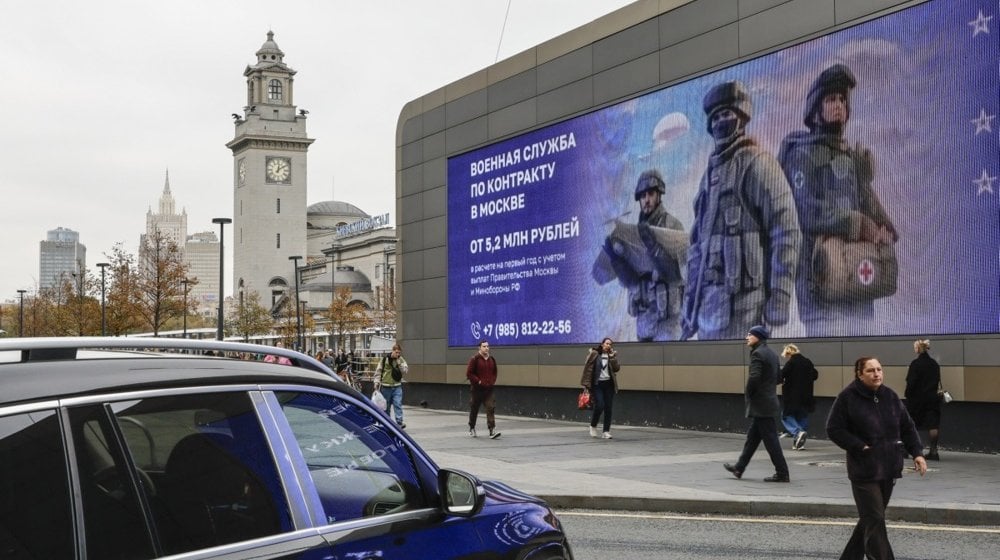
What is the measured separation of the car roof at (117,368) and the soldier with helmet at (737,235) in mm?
16818

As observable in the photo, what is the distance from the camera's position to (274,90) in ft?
Answer: 502

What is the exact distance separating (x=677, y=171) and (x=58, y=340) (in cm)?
2006

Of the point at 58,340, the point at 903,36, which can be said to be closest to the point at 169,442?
the point at 58,340

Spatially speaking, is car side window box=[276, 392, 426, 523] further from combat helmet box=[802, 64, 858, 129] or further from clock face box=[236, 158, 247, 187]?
clock face box=[236, 158, 247, 187]

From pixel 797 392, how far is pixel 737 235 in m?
3.71

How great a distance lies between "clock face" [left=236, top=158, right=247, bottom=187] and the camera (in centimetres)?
14612

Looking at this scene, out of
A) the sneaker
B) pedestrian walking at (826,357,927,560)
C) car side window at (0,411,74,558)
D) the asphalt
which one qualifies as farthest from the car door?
the sneaker

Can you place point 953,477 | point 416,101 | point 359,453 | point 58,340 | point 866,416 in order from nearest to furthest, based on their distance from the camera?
point 58,340 < point 359,453 < point 866,416 < point 953,477 < point 416,101

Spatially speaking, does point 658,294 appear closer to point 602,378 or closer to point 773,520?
point 602,378

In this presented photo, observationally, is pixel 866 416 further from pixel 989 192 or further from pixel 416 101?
pixel 416 101

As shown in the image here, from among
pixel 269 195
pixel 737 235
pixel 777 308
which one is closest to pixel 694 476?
pixel 777 308

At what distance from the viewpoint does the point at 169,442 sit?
329cm

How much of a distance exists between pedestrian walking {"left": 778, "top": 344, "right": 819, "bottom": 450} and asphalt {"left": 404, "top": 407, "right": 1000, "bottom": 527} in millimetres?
363

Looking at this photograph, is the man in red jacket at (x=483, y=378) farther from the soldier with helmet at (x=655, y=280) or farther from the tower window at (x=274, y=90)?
the tower window at (x=274, y=90)
